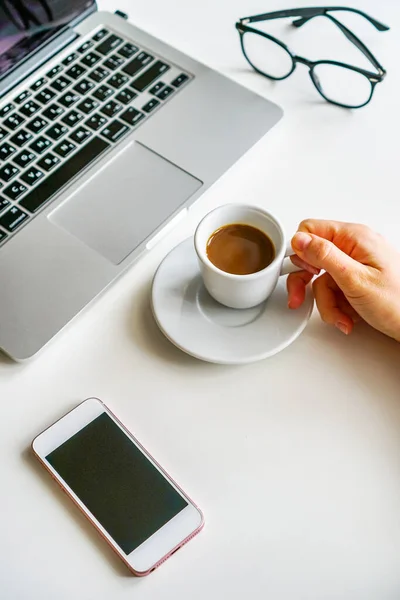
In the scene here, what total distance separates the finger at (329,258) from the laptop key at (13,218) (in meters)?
0.33

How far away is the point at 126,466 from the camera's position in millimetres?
606

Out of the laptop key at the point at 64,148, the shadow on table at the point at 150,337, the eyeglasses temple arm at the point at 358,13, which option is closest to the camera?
the shadow on table at the point at 150,337

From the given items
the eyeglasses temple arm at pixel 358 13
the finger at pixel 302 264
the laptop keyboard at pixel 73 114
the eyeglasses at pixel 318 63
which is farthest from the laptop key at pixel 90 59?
the finger at pixel 302 264

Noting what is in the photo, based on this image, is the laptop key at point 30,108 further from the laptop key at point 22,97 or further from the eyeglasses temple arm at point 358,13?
the eyeglasses temple arm at point 358,13

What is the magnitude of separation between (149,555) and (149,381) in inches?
7.1

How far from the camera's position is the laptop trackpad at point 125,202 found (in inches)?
28.9

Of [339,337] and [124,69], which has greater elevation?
[124,69]

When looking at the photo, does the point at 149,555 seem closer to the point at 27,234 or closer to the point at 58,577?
the point at 58,577

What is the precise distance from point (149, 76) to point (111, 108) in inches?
3.0

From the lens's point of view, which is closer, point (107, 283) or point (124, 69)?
point (107, 283)

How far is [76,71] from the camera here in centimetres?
85

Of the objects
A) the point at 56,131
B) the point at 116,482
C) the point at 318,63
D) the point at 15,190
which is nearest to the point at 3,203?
the point at 15,190

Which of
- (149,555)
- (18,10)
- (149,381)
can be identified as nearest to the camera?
(149,555)

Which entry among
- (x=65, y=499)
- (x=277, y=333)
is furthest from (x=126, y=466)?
(x=277, y=333)
